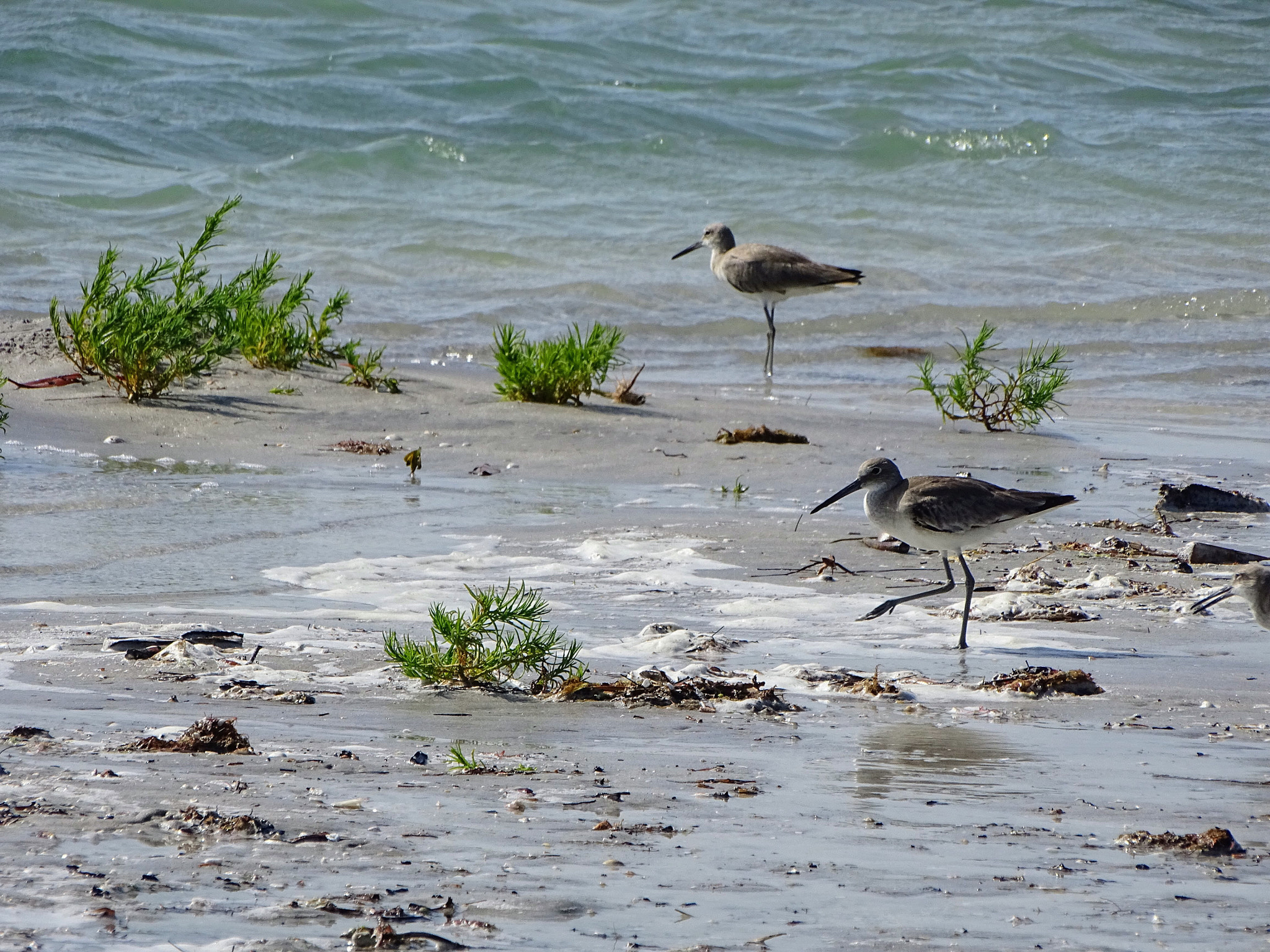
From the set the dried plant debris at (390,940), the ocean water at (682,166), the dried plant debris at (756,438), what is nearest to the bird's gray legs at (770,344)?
the ocean water at (682,166)

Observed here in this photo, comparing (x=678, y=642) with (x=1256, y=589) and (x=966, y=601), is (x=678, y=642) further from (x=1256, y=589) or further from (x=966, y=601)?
(x=1256, y=589)

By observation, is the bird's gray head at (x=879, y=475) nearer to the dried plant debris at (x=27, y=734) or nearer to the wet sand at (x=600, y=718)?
the wet sand at (x=600, y=718)

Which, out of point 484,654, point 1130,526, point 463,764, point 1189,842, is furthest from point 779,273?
point 1189,842

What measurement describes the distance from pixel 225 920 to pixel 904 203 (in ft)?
65.8

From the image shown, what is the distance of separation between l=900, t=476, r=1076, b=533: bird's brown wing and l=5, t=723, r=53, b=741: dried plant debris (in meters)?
3.51

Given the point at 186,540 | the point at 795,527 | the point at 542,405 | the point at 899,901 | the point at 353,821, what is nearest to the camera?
the point at 899,901

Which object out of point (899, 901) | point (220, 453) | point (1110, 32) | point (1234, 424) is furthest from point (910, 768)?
point (1110, 32)

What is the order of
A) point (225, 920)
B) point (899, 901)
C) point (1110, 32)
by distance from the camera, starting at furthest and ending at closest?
point (1110, 32)
point (899, 901)
point (225, 920)

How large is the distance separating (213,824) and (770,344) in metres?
11.7

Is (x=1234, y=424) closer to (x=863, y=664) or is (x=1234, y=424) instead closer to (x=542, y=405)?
(x=542, y=405)

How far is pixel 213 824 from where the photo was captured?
363 cm

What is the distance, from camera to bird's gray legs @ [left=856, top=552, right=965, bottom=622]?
625 cm

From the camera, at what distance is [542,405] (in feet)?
34.4

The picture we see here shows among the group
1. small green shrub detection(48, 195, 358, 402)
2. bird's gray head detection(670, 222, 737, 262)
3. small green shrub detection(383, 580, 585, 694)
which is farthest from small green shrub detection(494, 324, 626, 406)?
bird's gray head detection(670, 222, 737, 262)
